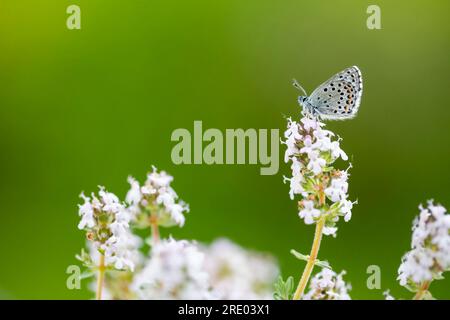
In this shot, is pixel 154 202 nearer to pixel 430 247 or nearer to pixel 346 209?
pixel 346 209

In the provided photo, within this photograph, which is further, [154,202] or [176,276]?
[154,202]

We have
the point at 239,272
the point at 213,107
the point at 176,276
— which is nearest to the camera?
the point at 176,276

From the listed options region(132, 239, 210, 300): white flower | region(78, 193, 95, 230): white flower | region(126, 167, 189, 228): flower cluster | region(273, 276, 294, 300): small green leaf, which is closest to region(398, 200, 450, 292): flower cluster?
region(273, 276, 294, 300): small green leaf

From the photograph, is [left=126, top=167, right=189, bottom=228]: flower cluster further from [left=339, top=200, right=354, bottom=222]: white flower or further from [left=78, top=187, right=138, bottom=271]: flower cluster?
[left=339, top=200, right=354, bottom=222]: white flower

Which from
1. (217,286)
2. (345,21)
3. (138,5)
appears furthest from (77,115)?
(217,286)

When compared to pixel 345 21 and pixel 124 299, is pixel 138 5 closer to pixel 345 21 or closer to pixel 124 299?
pixel 345 21

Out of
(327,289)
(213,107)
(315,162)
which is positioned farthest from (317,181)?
(213,107)

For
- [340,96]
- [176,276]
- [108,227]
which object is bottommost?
[176,276]
